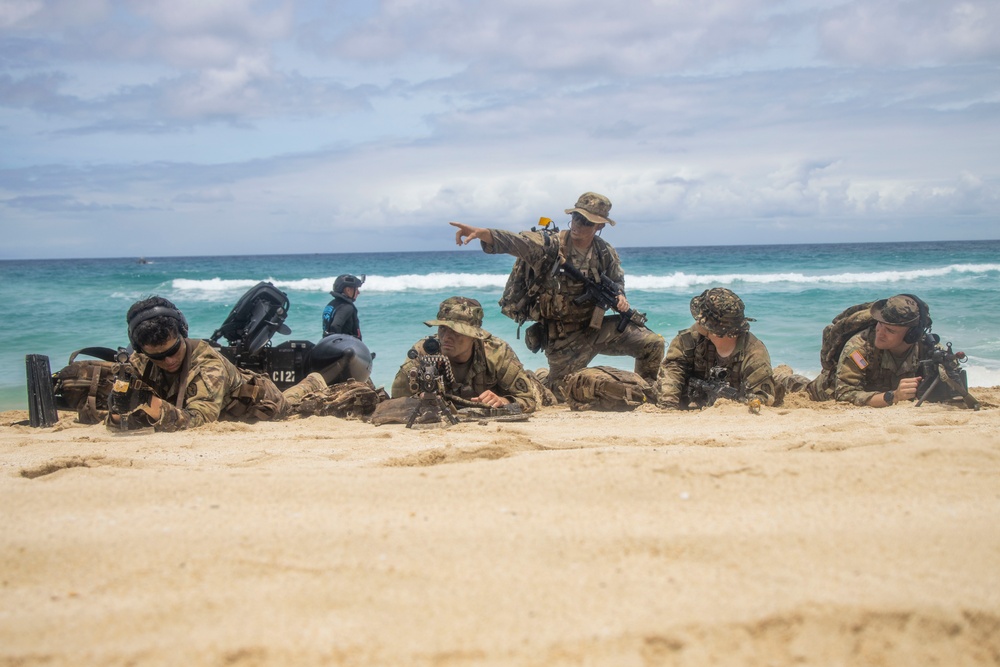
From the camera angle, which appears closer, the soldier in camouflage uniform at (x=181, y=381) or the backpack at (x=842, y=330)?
the soldier in camouflage uniform at (x=181, y=381)

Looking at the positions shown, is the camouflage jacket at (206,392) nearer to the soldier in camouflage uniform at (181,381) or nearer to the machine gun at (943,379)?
the soldier in camouflage uniform at (181,381)

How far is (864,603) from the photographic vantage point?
2.02 meters

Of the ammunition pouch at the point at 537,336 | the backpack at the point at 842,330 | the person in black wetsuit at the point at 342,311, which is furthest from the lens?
the person in black wetsuit at the point at 342,311

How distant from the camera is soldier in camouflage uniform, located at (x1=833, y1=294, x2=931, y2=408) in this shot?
5.84 m

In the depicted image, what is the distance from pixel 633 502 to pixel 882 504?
0.72m

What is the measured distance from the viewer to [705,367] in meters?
6.39

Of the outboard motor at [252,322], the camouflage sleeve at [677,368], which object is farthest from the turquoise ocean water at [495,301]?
the camouflage sleeve at [677,368]

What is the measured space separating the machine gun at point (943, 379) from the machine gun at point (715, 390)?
3.44 feet

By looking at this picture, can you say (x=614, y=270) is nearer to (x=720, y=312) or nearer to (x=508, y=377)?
(x=720, y=312)

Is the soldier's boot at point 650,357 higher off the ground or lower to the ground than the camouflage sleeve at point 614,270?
lower

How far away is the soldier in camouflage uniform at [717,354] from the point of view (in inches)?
238

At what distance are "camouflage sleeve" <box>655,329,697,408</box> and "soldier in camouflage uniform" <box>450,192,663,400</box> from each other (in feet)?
2.39

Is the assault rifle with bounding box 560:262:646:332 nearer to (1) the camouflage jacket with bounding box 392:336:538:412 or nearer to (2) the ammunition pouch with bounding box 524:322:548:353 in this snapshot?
(2) the ammunition pouch with bounding box 524:322:548:353

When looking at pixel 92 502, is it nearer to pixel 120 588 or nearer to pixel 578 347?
pixel 120 588
